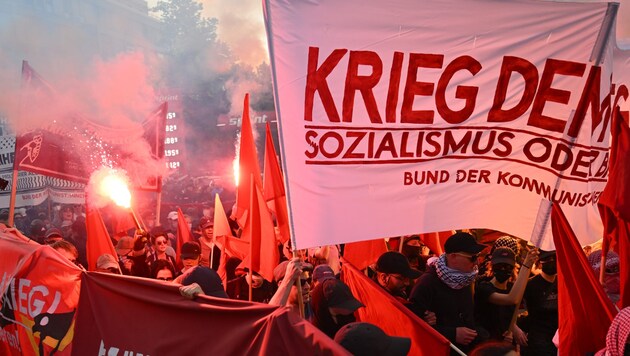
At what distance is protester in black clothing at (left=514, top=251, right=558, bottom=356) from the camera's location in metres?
4.41

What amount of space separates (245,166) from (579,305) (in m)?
3.78

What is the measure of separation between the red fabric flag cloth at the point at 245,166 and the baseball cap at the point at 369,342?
3802 millimetres

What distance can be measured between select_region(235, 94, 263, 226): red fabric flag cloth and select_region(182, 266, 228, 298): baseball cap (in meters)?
2.70

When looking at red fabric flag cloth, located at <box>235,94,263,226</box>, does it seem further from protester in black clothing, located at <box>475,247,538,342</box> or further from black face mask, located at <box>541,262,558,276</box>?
black face mask, located at <box>541,262,558,276</box>

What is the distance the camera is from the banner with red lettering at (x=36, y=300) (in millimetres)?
4094

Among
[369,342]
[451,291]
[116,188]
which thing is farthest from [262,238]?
[116,188]

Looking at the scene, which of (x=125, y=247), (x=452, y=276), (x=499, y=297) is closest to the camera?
(x=452, y=276)

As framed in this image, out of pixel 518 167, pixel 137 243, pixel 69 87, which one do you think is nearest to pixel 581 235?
pixel 518 167

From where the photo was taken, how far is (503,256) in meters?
4.66

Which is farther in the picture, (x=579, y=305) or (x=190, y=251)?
(x=190, y=251)

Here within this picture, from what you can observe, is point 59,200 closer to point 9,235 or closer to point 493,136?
point 9,235

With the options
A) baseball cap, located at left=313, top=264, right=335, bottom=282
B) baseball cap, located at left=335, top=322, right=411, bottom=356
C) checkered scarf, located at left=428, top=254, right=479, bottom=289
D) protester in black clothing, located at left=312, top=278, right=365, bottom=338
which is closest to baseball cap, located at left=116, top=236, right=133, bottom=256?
baseball cap, located at left=313, top=264, right=335, bottom=282

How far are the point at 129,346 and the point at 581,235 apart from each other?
2.72 metres

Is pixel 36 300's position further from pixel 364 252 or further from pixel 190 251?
pixel 364 252
